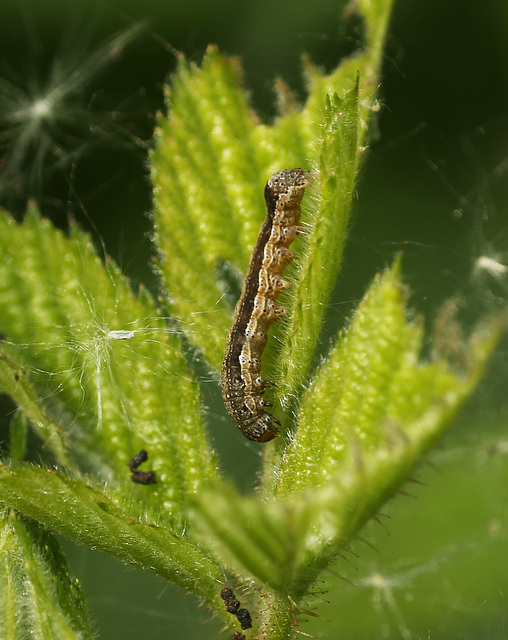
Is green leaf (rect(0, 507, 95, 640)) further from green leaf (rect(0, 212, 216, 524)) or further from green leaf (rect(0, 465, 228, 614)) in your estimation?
green leaf (rect(0, 212, 216, 524))

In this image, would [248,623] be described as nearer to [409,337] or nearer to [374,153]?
[409,337]

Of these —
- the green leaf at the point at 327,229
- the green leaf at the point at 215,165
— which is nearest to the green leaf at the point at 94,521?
the green leaf at the point at 327,229

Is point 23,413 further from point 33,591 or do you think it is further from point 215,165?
point 215,165

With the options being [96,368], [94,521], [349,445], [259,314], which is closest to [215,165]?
[259,314]

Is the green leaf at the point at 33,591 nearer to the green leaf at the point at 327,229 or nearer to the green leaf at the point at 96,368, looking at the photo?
the green leaf at the point at 96,368

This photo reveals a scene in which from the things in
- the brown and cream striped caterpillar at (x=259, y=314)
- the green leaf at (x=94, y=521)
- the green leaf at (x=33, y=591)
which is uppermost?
the brown and cream striped caterpillar at (x=259, y=314)

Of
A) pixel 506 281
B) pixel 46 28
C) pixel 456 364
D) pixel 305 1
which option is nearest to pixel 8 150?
pixel 46 28
